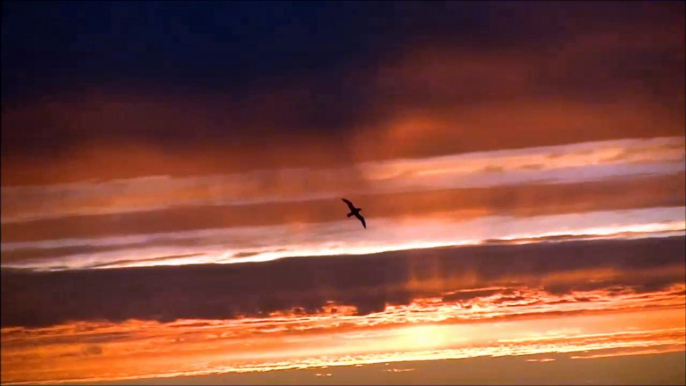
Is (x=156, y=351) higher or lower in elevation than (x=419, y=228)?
Answer: lower

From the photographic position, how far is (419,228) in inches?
340

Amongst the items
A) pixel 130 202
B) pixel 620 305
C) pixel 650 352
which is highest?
pixel 130 202

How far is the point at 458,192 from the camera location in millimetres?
8539

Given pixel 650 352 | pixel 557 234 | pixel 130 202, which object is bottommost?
pixel 650 352

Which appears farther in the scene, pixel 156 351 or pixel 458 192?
pixel 156 351

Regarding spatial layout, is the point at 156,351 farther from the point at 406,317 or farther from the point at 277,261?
the point at 406,317

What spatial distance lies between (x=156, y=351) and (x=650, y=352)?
577 cm

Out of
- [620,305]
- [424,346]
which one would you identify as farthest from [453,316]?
[620,305]

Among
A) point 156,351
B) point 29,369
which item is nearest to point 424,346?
point 156,351

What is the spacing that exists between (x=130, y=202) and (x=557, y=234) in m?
4.89

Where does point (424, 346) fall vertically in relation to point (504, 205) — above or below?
below

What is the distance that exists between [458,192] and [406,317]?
1588mm

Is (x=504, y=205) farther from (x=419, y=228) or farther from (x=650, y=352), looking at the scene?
(x=650, y=352)

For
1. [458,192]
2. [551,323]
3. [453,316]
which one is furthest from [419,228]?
[551,323]
